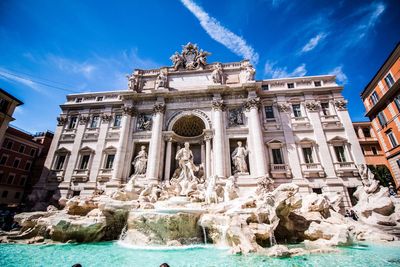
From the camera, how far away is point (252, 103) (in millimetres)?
17297

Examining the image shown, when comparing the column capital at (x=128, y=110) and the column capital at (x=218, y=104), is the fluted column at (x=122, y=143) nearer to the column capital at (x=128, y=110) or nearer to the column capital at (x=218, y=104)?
the column capital at (x=128, y=110)

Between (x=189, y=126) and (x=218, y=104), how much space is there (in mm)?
3740

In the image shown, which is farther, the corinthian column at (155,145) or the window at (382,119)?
the window at (382,119)

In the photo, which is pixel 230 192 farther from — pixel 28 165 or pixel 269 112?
pixel 28 165

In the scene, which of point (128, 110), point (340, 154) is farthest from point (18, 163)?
point (340, 154)

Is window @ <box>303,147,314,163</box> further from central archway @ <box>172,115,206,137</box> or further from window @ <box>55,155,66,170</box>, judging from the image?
window @ <box>55,155,66,170</box>

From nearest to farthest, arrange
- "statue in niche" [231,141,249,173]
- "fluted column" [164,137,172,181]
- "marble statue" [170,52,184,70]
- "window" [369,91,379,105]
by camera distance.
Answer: "statue in niche" [231,141,249,173] → "fluted column" [164,137,172,181] → "window" [369,91,379,105] → "marble statue" [170,52,184,70]

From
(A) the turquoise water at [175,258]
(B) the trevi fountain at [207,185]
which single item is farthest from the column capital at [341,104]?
(A) the turquoise water at [175,258]

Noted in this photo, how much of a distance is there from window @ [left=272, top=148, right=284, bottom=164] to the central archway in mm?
6744

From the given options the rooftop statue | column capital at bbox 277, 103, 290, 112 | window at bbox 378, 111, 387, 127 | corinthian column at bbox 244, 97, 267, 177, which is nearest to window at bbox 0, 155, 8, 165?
the rooftop statue

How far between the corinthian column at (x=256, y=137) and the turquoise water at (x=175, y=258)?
8.03 meters

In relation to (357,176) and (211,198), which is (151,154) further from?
(357,176)

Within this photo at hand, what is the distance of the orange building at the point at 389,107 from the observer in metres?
16.9

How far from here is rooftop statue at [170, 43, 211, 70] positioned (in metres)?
20.2
